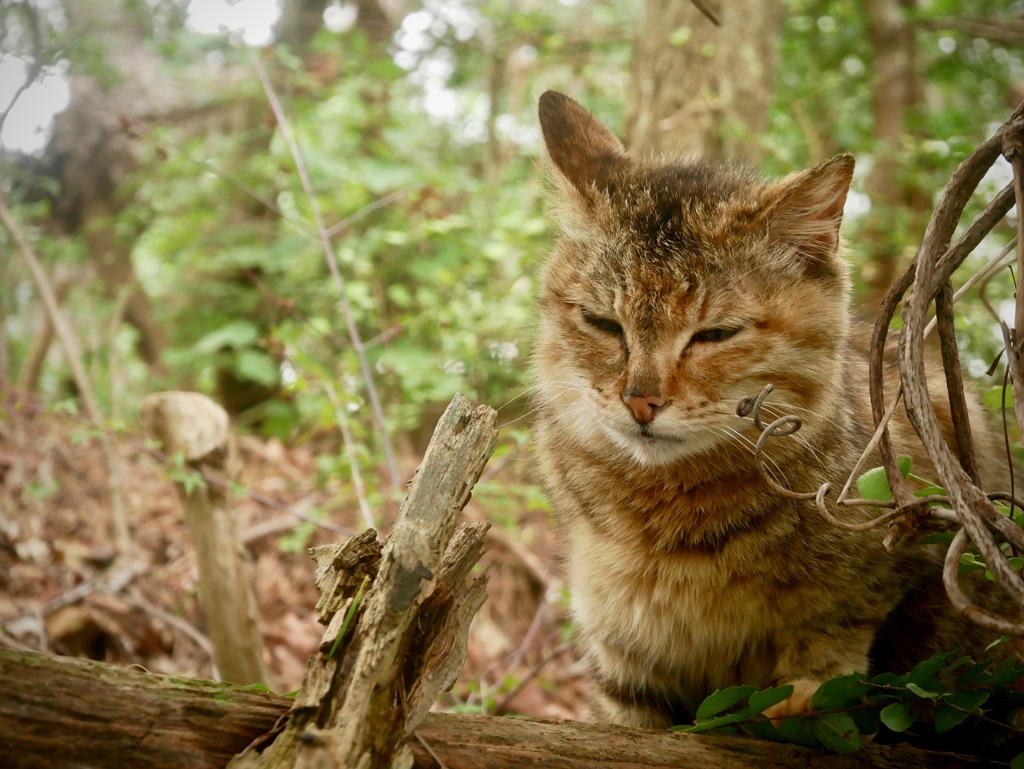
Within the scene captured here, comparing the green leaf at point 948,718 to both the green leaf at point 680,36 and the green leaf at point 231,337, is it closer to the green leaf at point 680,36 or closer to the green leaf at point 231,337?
the green leaf at point 680,36

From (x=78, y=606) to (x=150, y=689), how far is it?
8.77 ft

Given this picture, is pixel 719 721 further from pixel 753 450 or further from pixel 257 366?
pixel 257 366

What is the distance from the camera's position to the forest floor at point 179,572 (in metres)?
3.69

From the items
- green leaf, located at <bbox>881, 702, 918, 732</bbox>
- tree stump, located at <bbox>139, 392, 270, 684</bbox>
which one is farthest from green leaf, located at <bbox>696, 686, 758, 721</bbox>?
tree stump, located at <bbox>139, 392, 270, 684</bbox>

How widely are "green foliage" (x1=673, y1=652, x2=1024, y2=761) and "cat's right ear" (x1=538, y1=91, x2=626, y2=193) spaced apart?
1594 millimetres

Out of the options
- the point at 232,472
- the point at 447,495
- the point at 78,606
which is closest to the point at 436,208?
the point at 232,472

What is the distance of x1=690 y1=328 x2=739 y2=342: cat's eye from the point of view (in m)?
2.23

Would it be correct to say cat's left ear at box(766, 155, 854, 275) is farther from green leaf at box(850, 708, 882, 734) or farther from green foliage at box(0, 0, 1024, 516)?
green foliage at box(0, 0, 1024, 516)

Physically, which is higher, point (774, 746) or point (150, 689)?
point (150, 689)

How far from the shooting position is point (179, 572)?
4383mm

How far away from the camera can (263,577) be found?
178 inches

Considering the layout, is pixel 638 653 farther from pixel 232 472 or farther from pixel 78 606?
pixel 78 606

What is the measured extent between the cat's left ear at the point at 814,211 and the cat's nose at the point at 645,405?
0.62 m

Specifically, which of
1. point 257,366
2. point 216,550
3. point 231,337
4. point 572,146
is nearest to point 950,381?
point 572,146
